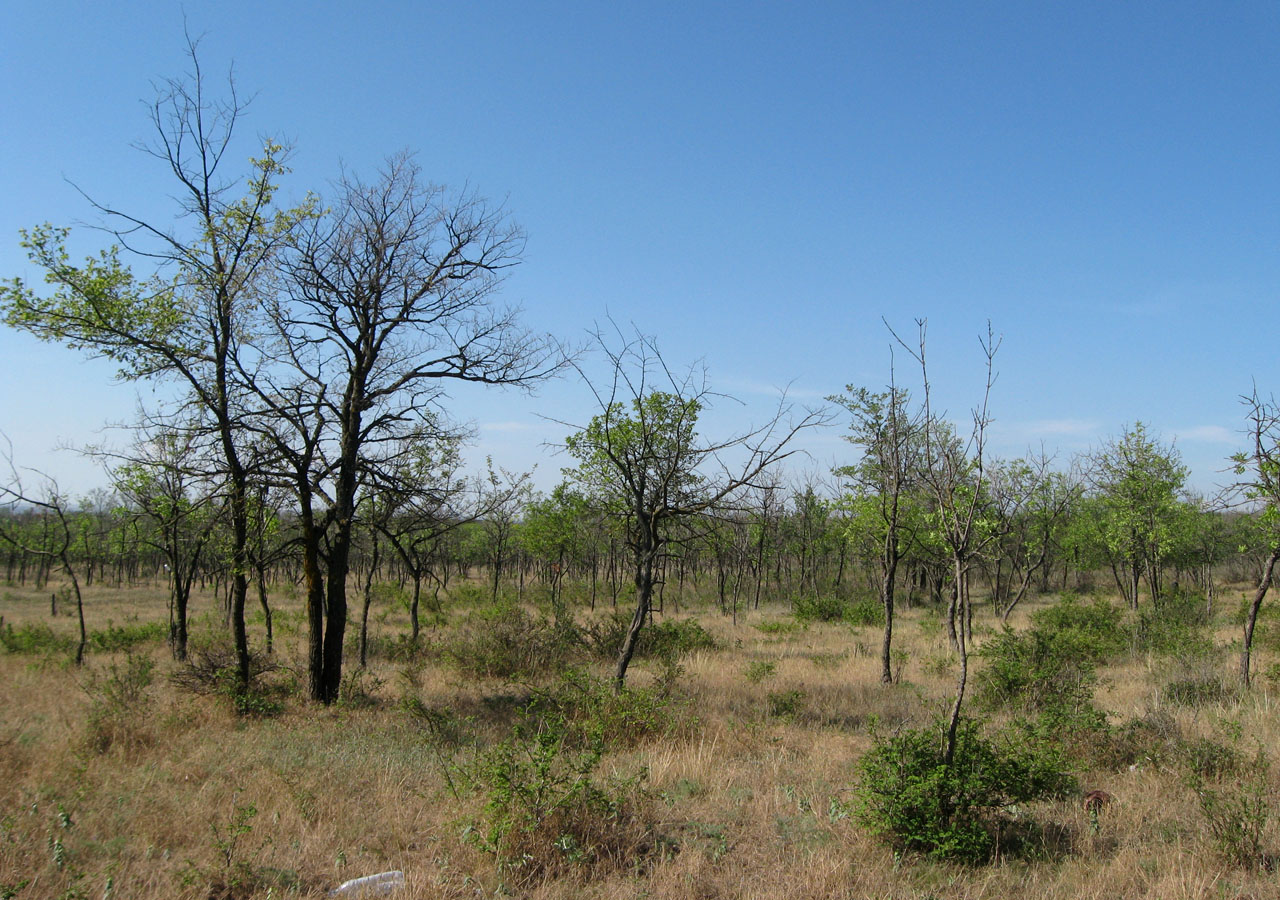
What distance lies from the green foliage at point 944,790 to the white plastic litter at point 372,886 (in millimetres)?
3303

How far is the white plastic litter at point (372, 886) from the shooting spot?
4.43 meters

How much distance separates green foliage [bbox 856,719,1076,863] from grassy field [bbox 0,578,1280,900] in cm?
17

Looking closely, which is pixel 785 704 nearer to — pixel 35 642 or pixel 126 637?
pixel 126 637

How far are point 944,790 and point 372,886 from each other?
4.00 m

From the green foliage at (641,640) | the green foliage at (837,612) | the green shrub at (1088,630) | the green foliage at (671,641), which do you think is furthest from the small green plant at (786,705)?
the green foliage at (837,612)

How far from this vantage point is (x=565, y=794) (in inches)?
208

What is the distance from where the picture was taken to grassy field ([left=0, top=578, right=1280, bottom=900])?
185 inches

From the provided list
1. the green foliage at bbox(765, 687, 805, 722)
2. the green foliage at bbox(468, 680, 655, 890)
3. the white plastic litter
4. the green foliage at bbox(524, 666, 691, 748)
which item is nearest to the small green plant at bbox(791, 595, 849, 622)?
the green foliage at bbox(765, 687, 805, 722)

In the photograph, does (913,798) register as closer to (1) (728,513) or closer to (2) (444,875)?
(2) (444,875)

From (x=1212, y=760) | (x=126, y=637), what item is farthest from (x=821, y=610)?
(x=126, y=637)

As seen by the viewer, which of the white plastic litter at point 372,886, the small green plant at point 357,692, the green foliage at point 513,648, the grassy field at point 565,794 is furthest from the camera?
the green foliage at point 513,648

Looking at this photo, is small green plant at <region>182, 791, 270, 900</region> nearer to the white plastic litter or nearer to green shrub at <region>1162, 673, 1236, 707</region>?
the white plastic litter

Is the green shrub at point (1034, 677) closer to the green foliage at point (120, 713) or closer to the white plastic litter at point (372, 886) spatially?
the white plastic litter at point (372, 886)

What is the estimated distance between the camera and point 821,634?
70.0 ft
